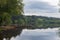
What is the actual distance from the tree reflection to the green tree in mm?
144

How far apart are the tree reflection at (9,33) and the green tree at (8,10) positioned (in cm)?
14

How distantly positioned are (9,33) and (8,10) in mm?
357

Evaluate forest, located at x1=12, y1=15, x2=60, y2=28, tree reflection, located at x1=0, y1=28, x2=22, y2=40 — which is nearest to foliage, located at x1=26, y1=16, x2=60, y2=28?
forest, located at x1=12, y1=15, x2=60, y2=28

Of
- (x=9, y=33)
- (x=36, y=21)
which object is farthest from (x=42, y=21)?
(x=9, y=33)

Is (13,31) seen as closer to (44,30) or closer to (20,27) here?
(20,27)

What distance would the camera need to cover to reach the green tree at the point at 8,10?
2.46 metres

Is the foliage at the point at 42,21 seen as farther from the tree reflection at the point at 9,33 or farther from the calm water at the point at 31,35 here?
the tree reflection at the point at 9,33

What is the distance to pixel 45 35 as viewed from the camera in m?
2.84

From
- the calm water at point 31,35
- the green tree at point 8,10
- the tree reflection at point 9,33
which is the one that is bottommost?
the calm water at point 31,35

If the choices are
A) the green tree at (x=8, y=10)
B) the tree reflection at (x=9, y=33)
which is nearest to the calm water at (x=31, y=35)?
the tree reflection at (x=9, y=33)

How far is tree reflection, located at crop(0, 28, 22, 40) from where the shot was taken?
8.06ft

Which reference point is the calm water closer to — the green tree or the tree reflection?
Answer: the tree reflection

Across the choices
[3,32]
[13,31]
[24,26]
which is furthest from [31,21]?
[3,32]

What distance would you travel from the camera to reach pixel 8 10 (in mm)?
2529
